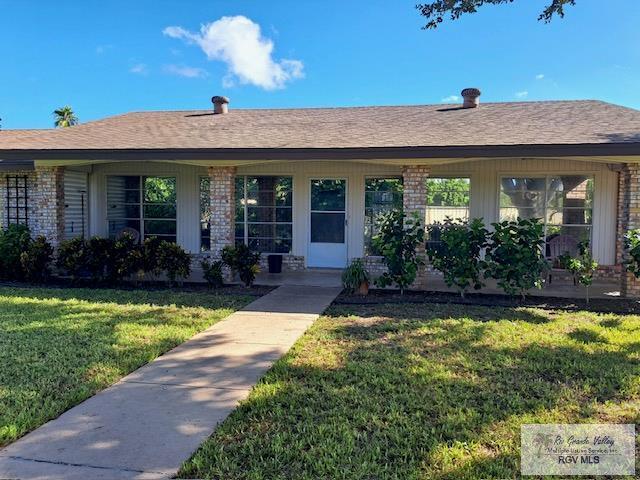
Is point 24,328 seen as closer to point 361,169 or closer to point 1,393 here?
point 1,393

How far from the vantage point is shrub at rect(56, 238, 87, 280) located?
9.34 metres

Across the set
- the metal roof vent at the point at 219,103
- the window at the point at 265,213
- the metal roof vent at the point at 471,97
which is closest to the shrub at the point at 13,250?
the window at the point at 265,213

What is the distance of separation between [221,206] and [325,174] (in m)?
2.74

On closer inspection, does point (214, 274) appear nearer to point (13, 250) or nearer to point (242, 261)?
point (242, 261)

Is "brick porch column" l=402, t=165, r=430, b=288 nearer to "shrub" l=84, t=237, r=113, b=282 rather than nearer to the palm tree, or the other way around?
"shrub" l=84, t=237, r=113, b=282

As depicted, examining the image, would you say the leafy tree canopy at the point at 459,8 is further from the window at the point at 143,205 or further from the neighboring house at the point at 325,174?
the window at the point at 143,205

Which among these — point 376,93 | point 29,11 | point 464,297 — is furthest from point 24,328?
point 376,93

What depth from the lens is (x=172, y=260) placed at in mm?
9133

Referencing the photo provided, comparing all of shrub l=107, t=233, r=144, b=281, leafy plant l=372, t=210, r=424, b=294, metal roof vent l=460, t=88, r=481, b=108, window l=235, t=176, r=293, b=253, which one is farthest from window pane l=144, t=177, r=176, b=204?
metal roof vent l=460, t=88, r=481, b=108

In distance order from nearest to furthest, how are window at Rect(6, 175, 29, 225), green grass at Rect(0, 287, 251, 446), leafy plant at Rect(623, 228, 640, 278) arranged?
green grass at Rect(0, 287, 251, 446)
leafy plant at Rect(623, 228, 640, 278)
window at Rect(6, 175, 29, 225)

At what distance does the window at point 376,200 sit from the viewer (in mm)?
10945

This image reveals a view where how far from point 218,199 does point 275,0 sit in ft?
29.6

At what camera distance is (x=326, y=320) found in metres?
6.76

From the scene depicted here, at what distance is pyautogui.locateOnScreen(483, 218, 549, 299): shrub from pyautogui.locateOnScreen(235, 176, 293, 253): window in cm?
514
